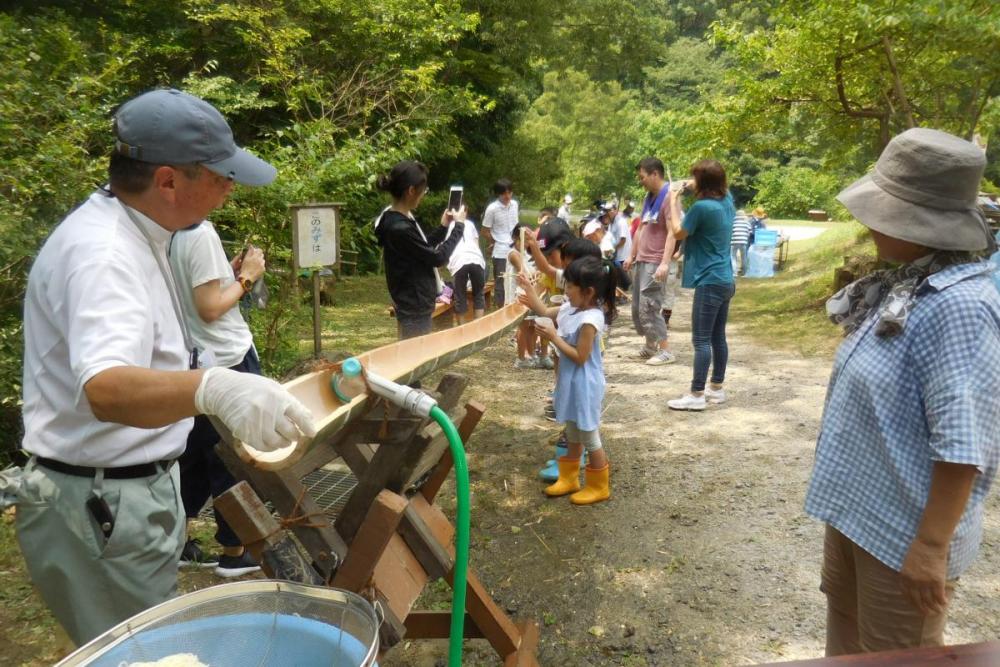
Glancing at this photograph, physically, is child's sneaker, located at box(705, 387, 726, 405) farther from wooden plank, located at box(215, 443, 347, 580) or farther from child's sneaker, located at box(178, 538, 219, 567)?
wooden plank, located at box(215, 443, 347, 580)

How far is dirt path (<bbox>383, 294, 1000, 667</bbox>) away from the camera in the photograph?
3.13 m

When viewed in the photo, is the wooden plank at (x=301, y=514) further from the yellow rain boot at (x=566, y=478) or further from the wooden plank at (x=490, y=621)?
the yellow rain boot at (x=566, y=478)

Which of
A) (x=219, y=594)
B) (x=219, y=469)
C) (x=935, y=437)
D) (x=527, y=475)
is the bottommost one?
(x=527, y=475)

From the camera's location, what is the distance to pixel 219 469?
3332mm

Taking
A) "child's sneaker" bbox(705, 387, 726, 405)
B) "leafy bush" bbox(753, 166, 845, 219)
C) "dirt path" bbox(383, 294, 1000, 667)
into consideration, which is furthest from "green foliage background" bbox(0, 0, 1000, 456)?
"leafy bush" bbox(753, 166, 845, 219)

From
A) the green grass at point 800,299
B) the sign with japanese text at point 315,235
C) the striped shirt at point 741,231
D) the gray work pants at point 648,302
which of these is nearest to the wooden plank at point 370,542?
the sign with japanese text at point 315,235

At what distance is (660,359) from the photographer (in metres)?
7.82

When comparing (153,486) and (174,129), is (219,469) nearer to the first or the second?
(153,486)

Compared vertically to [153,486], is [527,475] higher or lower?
lower

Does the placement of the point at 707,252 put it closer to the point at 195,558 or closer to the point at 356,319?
the point at 195,558

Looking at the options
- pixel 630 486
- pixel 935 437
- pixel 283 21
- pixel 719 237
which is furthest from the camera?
pixel 283 21

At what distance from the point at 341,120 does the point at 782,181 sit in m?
29.4

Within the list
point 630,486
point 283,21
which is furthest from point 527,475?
point 283,21

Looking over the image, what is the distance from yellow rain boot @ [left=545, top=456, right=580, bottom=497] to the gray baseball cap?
3.25 meters
